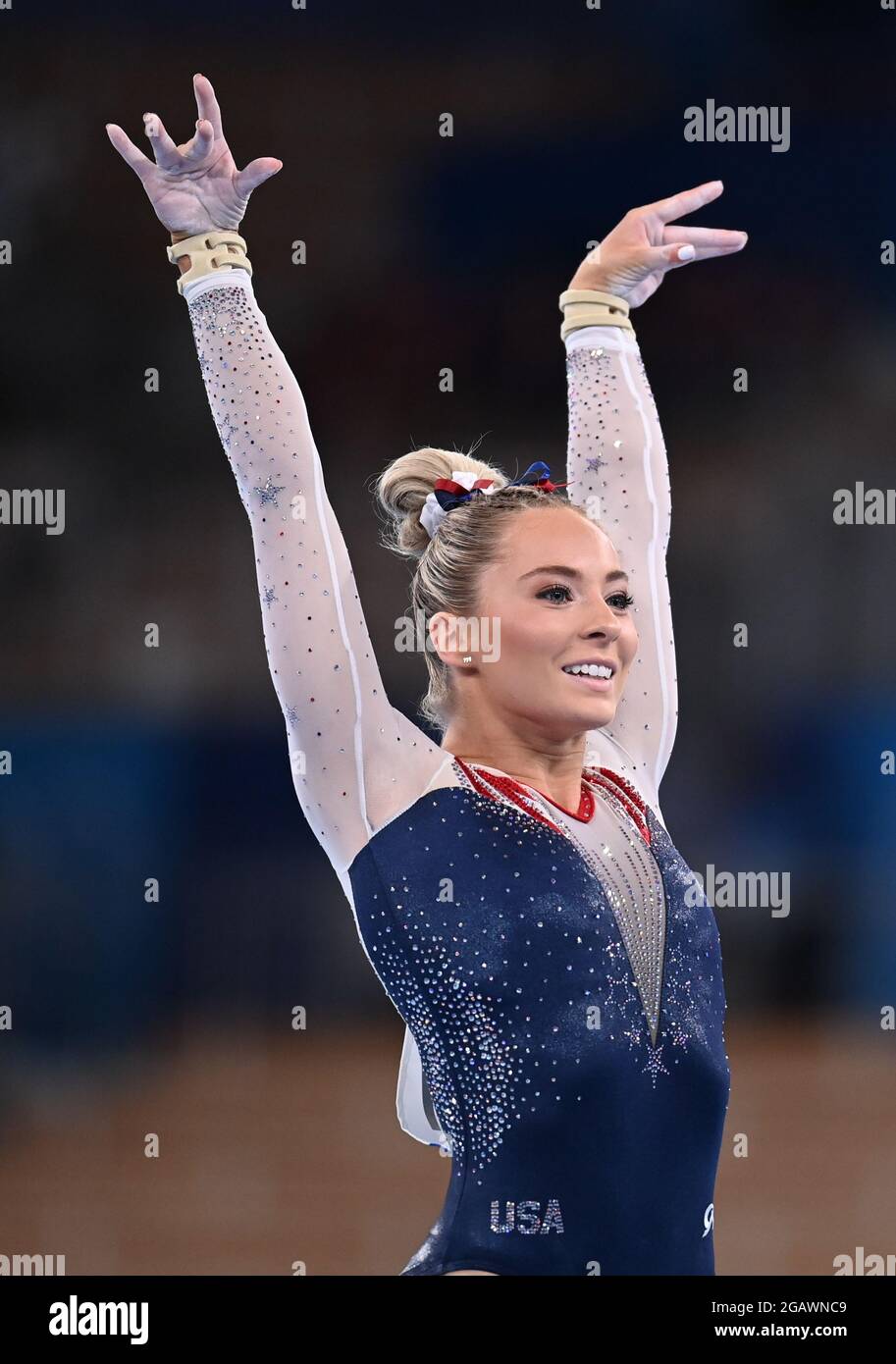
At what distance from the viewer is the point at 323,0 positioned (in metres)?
4.12

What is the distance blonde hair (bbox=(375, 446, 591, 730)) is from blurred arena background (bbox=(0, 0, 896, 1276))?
2.18 m

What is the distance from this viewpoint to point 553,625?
146 cm

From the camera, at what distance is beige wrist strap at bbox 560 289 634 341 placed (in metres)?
1.79

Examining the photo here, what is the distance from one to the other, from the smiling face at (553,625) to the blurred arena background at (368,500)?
7.52 ft

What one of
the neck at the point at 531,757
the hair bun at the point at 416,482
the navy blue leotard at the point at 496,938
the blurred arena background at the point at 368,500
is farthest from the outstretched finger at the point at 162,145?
the blurred arena background at the point at 368,500

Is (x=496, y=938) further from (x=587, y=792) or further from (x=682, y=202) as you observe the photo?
(x=682, y=202)

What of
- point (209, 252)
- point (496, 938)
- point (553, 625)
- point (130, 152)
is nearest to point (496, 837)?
point (496, 938)

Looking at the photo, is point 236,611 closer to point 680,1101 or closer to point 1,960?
point 1,960

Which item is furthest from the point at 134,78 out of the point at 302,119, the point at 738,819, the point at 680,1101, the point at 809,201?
the point at 680,1101

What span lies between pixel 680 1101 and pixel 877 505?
3.03m

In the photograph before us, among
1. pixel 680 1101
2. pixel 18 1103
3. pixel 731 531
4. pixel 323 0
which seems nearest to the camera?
pixel 680 1101

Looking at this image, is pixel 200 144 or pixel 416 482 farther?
pixel 416 482

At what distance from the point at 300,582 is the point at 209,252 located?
0.35 metres

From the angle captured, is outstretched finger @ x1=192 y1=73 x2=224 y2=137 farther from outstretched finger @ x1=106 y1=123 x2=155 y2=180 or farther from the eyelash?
the eyelash
